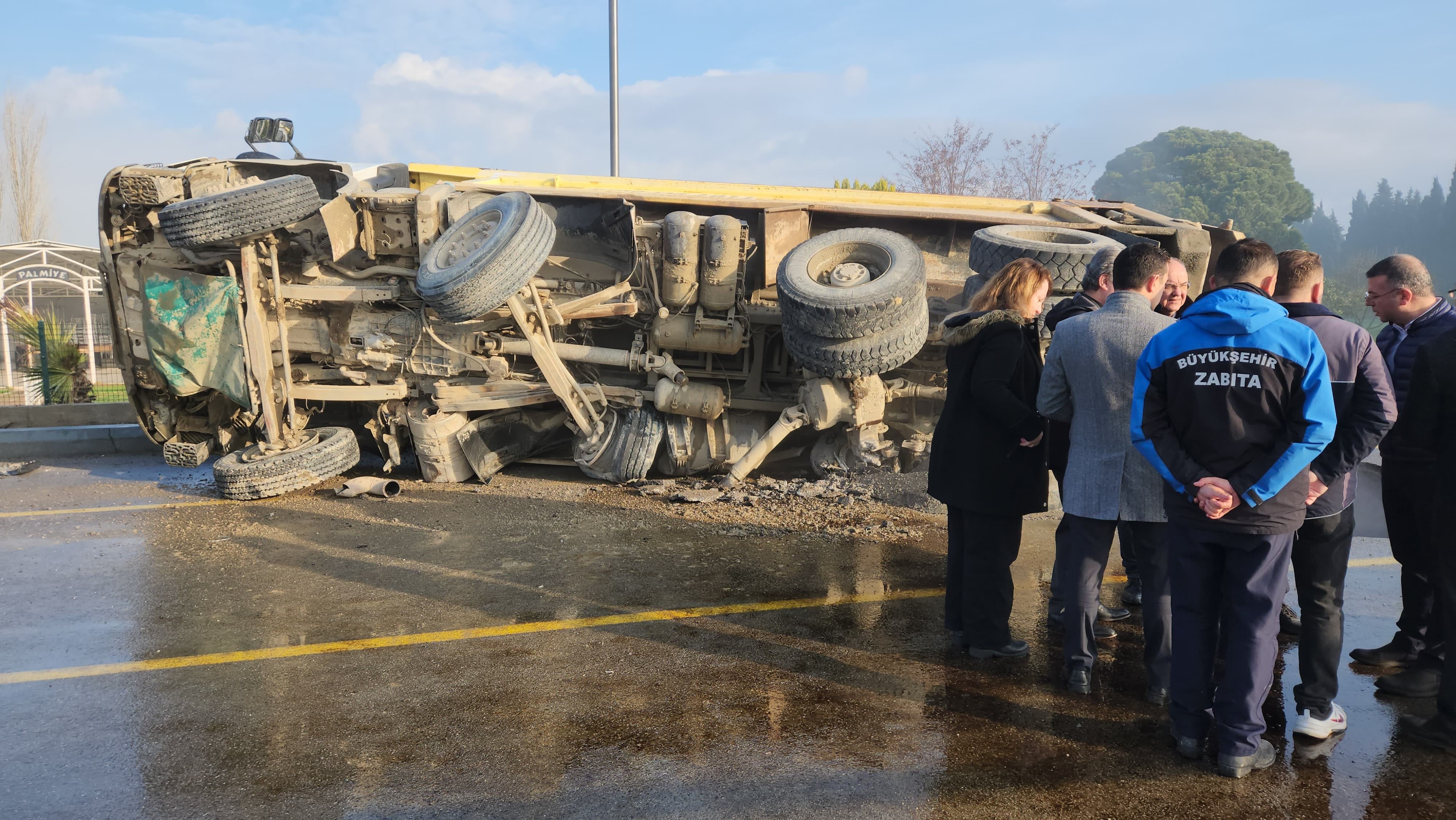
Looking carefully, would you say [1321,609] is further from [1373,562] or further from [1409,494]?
[1373,562]

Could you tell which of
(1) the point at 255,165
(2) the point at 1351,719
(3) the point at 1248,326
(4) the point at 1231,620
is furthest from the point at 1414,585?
(1) the point at 255,165

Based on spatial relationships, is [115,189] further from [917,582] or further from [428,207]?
[917,582]

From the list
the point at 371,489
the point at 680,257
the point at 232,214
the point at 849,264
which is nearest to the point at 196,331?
the point at 232,214

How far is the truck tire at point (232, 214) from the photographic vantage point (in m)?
6.70

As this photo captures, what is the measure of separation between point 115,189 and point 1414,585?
30.2ft

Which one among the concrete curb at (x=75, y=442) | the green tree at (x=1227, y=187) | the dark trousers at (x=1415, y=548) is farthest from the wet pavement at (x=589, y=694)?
the green tree at (x=1227, y=187)

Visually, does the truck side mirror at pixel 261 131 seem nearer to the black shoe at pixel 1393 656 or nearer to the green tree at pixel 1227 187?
the black shoe at pixel 1393 656

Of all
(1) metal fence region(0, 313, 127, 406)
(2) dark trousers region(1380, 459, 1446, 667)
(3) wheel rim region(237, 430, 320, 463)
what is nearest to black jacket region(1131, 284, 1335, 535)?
(2) dark trousers region(1380, 459, 1446, 667)

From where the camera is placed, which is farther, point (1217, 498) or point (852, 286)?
point (852, 286)

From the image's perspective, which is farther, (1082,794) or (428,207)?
(428,207)

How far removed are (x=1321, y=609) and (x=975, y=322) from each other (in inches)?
65.4

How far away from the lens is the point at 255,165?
811cm

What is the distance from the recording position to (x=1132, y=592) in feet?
16.0

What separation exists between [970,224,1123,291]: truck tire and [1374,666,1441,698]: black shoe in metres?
3.09
